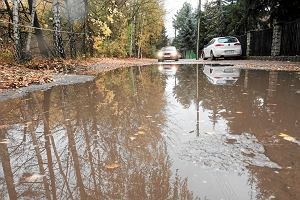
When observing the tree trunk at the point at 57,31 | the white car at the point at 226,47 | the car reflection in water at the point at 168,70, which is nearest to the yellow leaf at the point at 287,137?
the car reflection in water at the point at 168,70

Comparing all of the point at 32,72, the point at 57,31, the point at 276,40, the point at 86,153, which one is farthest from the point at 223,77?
the point at 276,40

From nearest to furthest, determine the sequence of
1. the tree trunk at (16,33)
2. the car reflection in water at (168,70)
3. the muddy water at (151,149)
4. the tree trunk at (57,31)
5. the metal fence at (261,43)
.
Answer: the muddy water at (151,149) < the tree trunk at (16,33) < the car reflection in water at (168,70) < the tree trunk at (57,31) < the metal fence at (261,43)

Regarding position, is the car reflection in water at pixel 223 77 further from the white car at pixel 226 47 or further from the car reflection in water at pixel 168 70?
the white car at pixel 226 47

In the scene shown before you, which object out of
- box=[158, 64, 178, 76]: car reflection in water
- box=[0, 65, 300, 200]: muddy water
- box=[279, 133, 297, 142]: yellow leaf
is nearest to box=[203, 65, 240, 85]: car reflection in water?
box=[158, 64, 178, 76]: car reflection in water

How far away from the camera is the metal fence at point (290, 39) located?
1680cm

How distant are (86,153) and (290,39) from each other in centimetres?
1732

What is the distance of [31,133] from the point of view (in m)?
3.87

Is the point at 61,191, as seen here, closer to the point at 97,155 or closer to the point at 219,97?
the point at 97,155

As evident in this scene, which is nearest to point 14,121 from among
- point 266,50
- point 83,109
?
point 83,109

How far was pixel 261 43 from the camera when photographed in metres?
22.3

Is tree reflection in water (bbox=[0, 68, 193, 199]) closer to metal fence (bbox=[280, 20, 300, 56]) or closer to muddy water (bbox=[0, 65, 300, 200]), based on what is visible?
muddy water (bbox=[0, 65, 300, 200])

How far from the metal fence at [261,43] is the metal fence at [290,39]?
79.6 inches

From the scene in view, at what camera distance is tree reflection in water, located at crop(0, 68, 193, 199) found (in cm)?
238

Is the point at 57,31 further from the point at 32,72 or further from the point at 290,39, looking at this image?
the point at 290,39
